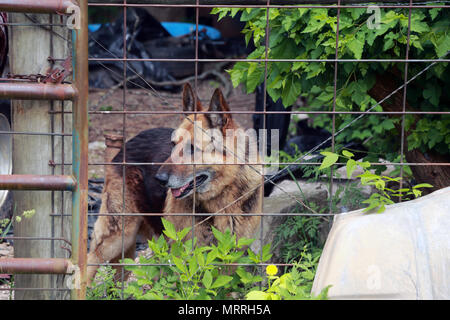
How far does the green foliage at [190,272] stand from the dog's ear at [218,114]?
91 cm

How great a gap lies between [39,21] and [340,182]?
2.68 metres

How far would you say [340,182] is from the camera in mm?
4242

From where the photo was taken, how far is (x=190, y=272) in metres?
2.48

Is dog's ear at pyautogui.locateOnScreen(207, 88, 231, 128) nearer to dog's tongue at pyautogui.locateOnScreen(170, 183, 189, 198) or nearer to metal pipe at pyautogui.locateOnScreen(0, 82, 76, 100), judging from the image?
dog's tongue at pyautogui.locateOnScreen(170, 183, 189, 198)

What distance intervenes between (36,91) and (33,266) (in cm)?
77

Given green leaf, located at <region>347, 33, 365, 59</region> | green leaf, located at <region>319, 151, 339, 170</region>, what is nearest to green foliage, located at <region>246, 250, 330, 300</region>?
green leaf, located at <region>319, 151, 339, 170</region>

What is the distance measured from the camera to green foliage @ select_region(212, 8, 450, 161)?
3035 mm

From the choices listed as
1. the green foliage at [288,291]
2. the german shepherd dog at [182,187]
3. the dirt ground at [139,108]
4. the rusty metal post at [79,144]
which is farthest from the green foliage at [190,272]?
the dirt ground at [139,108]

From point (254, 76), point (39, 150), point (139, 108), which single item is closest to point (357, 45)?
point (254, 76)

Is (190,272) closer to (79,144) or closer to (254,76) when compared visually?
(79,144)

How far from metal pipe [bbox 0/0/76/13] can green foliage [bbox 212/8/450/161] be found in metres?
1.20

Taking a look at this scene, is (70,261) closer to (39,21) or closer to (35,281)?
(35,281)
